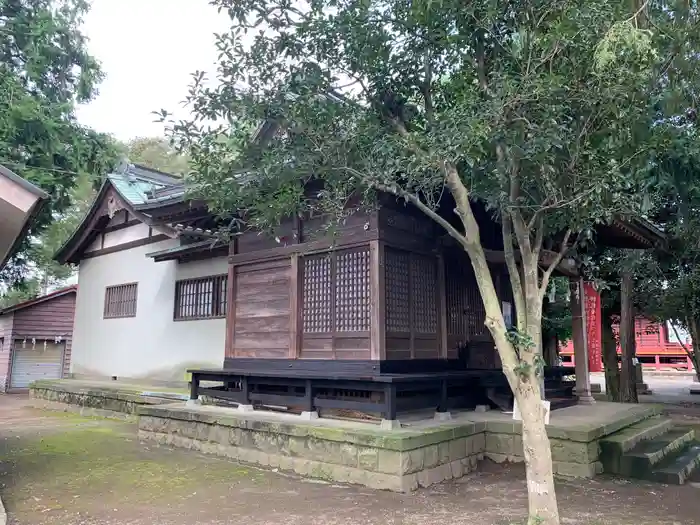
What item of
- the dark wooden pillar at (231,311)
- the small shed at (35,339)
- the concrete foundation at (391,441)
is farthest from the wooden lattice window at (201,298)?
the small shed at (35,339)

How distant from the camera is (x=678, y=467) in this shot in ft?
22.0

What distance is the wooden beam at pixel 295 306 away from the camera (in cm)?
805

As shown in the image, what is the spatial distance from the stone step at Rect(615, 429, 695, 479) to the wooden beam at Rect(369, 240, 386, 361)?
3253 millimetres

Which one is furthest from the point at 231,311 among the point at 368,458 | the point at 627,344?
the point at 627,344

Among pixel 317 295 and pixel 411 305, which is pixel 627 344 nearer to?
pixel 411 305

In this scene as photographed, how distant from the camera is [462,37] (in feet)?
15.8

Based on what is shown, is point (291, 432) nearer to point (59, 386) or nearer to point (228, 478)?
point (228, 478)

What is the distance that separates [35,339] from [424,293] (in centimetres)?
1776

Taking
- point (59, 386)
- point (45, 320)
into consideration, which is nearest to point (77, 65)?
point (59, 386)

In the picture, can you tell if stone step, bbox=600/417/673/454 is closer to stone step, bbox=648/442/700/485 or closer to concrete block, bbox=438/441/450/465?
stone step, bbox=648/442/700/485

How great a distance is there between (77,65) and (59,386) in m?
8.56

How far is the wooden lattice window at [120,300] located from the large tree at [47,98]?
2542 millimetres

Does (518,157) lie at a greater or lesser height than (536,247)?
greater

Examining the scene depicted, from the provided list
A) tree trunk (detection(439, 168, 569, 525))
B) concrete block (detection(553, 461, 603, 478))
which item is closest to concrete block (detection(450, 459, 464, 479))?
concrete block (detection(553, 461, 603, 478))
